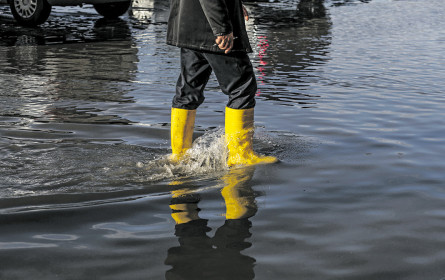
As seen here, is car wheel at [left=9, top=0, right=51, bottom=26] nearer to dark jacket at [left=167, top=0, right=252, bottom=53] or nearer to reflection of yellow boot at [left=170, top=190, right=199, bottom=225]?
dark jacket at [left=167, top=0, right=252, bottom=53]

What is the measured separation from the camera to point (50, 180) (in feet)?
13.6

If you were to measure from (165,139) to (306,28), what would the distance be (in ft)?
29.5

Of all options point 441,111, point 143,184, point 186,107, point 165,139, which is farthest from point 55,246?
point 441,111

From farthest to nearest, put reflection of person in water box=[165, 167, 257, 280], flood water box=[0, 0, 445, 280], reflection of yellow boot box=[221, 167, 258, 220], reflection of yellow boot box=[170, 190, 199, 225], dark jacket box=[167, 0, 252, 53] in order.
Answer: dark jacket box=[167, 0, 252, 53] < reflection of yellow boot box=[221, 167, 258, 220] < reflection of yellow boot box=[170, 190, 199, 225] < flood water box=[0, 0, 445, 280] < reflection of person in water box=[165, 167, 257, 280]

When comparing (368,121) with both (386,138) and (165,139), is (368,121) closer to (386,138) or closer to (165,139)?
(386,138)

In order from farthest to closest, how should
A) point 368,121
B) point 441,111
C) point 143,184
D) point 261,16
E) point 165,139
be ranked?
point 261,16
point 441,111
point 368,121
point 165,139
point 143,184

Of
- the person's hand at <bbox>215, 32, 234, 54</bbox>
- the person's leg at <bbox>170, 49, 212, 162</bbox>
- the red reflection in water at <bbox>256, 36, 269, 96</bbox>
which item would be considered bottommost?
the red reflection in water at <bbox>256, 36, 269, 96</bbox>

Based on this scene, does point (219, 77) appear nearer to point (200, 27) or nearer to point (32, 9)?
point (200, 27)

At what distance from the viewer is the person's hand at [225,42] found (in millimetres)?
4156

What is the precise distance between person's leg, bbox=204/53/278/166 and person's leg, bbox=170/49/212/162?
0.16m

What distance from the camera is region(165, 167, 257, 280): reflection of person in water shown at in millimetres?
2873

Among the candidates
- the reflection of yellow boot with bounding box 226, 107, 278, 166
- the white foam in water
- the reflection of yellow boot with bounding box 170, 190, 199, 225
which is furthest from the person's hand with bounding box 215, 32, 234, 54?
the reflection of yellow boot with bounding box 170, 190, 199, 225

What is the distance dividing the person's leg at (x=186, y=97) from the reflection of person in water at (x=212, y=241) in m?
0.72

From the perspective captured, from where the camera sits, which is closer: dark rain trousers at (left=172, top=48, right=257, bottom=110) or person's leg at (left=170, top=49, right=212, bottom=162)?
dark rain trousers at (left=172, top=48, right=257, bottom=110)
